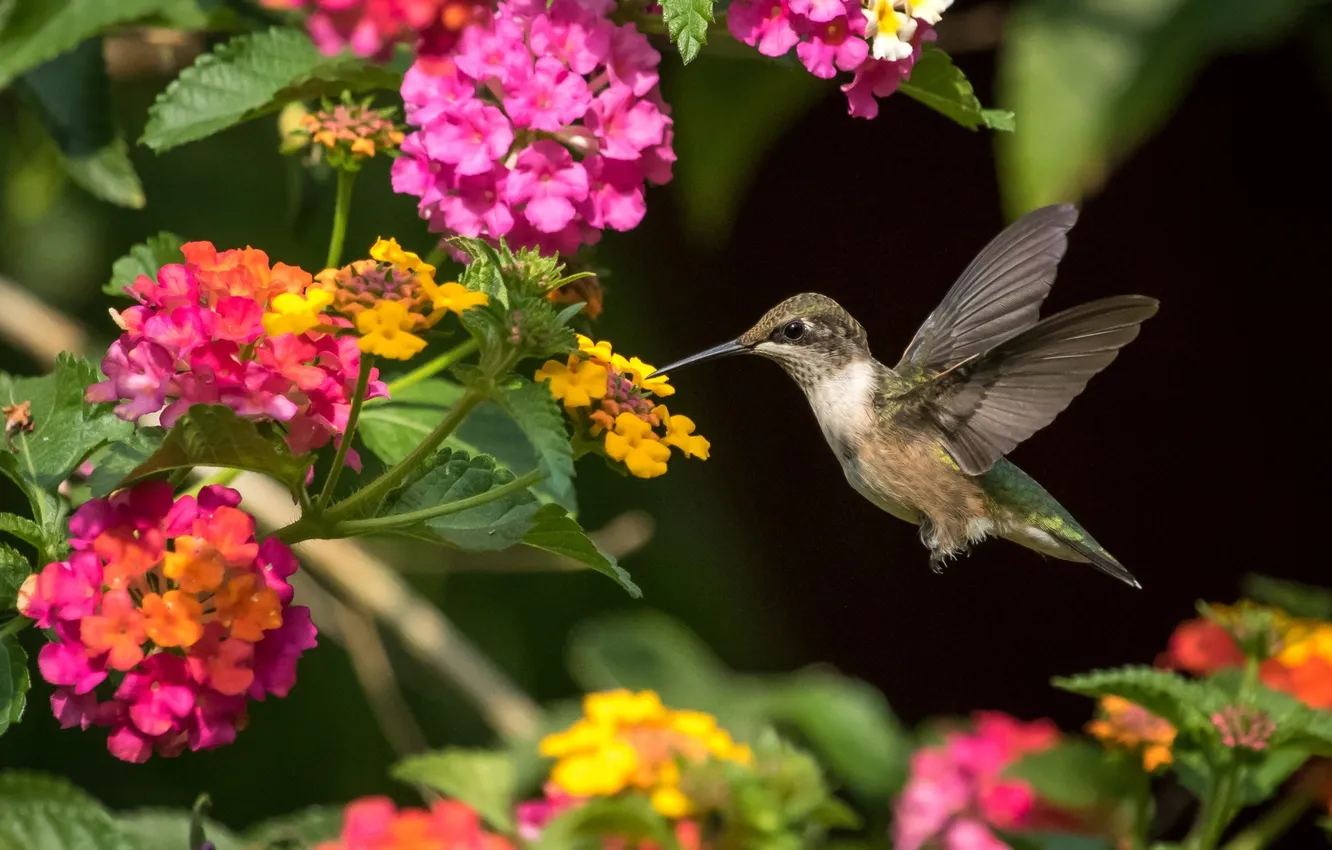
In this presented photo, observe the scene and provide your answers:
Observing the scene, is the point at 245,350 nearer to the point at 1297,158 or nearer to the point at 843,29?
the point at 843,29

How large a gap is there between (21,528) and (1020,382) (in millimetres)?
768

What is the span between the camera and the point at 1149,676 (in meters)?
1.49

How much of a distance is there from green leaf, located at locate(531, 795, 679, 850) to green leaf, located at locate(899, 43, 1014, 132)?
0.60 m

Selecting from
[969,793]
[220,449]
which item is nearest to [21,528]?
[220,449]

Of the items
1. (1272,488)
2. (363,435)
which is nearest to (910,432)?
(363,435)

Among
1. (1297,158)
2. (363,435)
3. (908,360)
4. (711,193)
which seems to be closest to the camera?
(363,435)

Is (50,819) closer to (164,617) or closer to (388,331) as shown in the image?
(164,617)

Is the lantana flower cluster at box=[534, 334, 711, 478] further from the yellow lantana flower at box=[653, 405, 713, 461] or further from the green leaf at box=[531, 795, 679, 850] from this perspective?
the green leaf at box=[531, 795, 679, 850]

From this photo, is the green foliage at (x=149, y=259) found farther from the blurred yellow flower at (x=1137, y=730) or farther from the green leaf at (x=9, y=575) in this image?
the blurred yellow flower at (x=1137, y=730)

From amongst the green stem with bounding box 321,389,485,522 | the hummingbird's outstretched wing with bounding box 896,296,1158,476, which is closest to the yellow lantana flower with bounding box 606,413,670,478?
the green stem with bounding box 321,389,485,522

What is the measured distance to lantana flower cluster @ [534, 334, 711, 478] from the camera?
1.11 m

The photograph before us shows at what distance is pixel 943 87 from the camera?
133 centimetres

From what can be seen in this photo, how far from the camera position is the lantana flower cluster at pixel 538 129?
1200mm

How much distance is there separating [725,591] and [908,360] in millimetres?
1596
